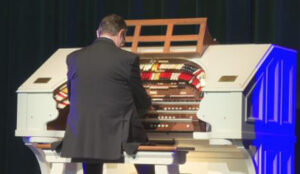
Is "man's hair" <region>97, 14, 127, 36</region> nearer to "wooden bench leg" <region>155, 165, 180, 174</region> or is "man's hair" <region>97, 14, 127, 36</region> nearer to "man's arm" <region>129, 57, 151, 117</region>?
"man's arm" <region>129, 57, 151, 117</region>

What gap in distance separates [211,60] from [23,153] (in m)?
2.55

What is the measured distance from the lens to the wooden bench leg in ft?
13.9

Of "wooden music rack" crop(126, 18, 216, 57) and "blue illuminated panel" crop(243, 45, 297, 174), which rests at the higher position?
"wooden music rack" crop(126, 18, 216, 57)

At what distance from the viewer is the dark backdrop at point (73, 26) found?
5438 millimetres

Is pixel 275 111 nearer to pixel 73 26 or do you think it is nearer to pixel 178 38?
pixel 178 38

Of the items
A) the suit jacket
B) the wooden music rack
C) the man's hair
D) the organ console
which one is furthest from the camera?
the wooden music rack

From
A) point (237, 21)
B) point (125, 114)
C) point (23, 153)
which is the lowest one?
point (23, 153)

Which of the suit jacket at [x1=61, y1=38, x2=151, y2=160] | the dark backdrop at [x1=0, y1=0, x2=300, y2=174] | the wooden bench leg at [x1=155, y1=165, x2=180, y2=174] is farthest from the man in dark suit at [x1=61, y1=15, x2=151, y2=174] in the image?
the dark backdrop at [x1=0, y1=0, x2=300, y2=174]

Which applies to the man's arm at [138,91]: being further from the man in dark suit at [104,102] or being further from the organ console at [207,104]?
the organ console at [207,104]

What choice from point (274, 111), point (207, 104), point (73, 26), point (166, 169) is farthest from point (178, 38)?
point (73, 26)

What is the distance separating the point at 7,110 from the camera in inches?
253

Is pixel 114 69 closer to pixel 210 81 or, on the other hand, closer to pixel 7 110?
pixel 210 81

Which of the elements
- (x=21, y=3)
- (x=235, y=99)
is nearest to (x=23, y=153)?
(x=21, y=3)

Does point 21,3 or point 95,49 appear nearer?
Result: point 95,49
